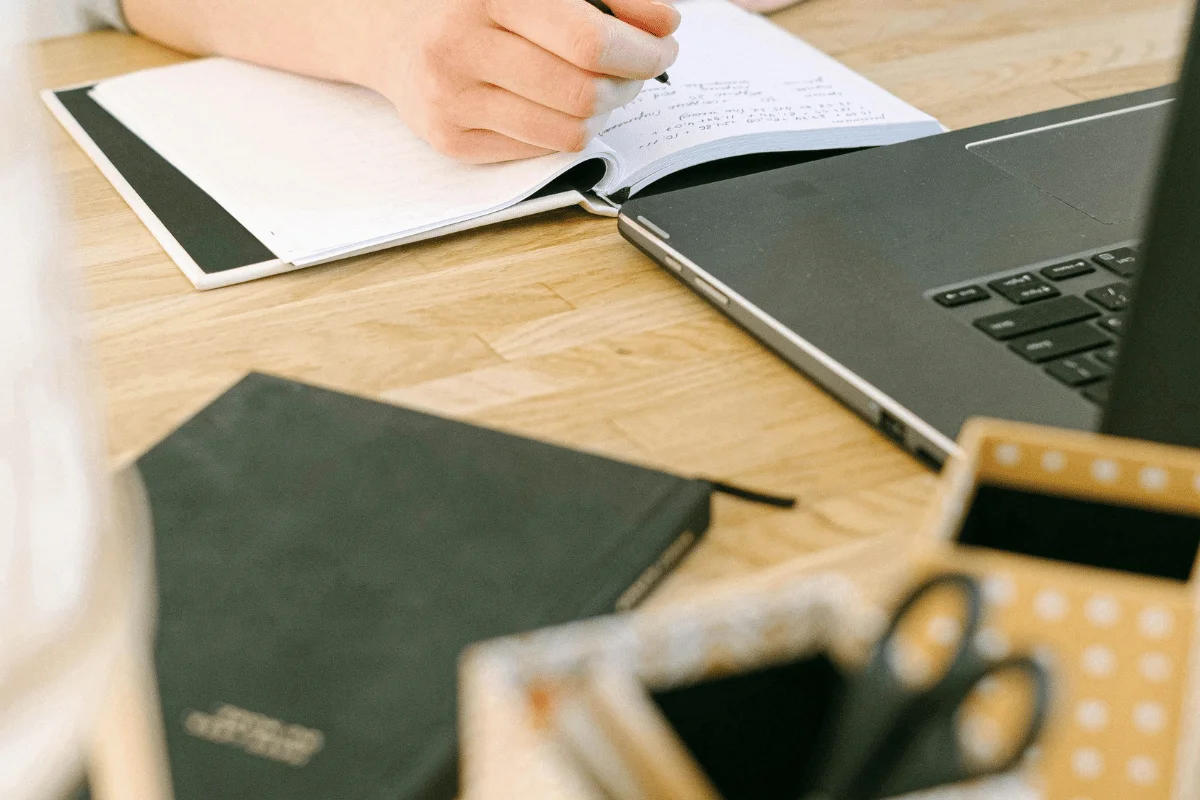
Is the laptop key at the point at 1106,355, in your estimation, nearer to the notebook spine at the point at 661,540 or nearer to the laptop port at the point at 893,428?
the laptop port at the point at 893,428

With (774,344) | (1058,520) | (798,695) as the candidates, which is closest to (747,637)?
(798,695)

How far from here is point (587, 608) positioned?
443 mm

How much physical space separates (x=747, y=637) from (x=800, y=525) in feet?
0.80

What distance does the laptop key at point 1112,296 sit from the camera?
2.00ft

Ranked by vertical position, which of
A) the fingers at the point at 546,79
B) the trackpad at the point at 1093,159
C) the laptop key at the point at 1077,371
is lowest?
the laptop key at the point at 1077,371

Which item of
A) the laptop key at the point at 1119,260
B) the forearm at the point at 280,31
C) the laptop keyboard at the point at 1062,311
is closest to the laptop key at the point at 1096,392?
the laptop keyboard at the point at 1062,311

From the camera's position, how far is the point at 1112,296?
62cm

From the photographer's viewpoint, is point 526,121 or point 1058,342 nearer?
point 1058,342

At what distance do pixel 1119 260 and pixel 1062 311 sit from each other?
0.07 m

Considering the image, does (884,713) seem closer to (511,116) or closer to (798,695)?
(798,695)

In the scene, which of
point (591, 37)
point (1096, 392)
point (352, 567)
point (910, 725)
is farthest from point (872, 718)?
point (591, 37)

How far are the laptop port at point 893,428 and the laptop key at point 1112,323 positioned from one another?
0.38 ft

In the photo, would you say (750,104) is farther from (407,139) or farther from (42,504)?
(42,504)

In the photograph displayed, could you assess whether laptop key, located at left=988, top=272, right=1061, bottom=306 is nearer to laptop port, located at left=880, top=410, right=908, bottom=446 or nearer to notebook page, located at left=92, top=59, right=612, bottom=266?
laptop port, located at left=880, top=410, right=908, bottom=446
